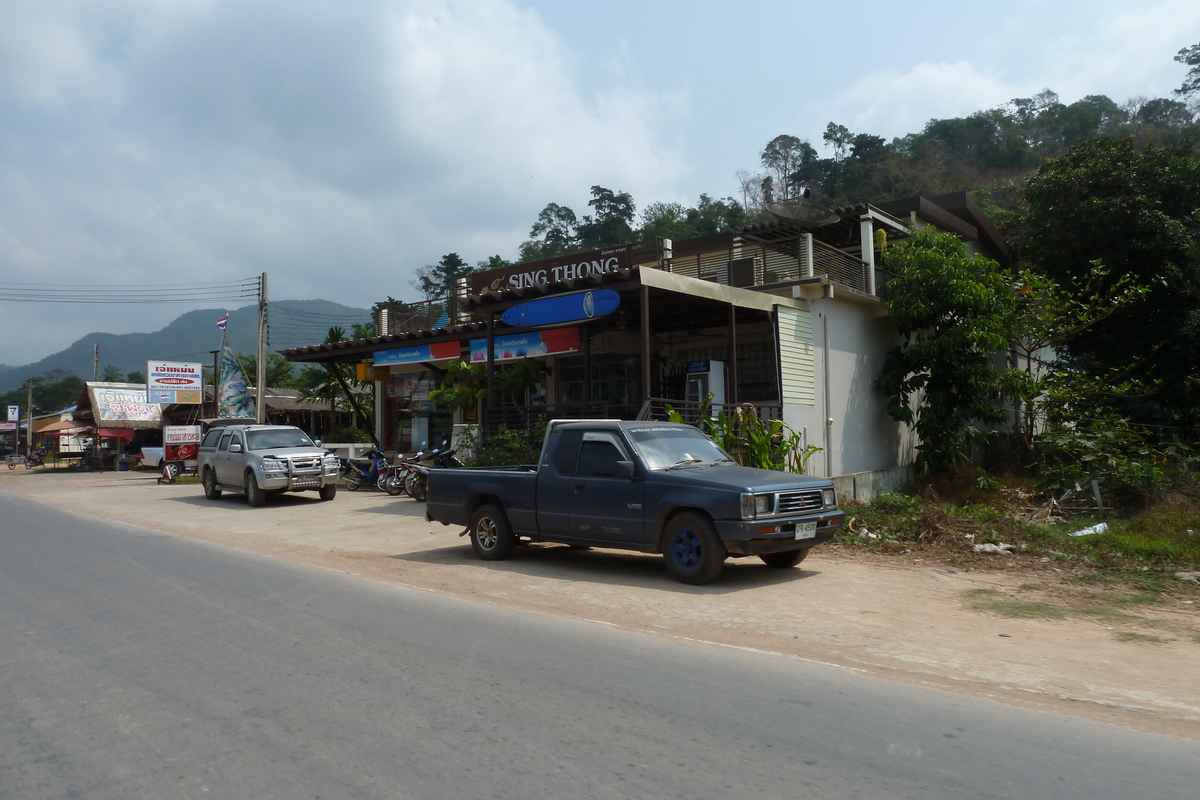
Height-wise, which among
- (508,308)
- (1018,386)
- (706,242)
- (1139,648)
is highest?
(706,242)

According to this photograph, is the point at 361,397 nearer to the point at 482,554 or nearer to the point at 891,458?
the point at 891,458

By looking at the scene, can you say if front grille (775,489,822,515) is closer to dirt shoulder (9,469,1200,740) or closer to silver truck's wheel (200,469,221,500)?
dirt shoulder (9,469,1200,740)

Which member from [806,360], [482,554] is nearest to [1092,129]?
[806,360]

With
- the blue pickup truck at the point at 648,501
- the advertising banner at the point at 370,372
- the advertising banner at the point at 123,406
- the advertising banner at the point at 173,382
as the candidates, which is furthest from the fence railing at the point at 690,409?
the advertising banner at the point at 123,406

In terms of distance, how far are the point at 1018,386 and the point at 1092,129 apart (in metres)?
74.5

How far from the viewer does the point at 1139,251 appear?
19.9m

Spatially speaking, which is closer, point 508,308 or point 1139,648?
point 1139,648

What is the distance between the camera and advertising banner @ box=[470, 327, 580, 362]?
1734cm

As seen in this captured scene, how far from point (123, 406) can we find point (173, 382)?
601cm

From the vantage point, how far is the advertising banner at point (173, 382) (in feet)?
127

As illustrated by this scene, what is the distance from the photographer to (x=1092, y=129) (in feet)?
253

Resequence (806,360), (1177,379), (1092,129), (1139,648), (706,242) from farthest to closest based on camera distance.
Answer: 1. (1092,129)
2. (706,242)
3. (1177,379)
4. (806,360)
5. (1139,648)

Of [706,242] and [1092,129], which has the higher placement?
[1092,129]

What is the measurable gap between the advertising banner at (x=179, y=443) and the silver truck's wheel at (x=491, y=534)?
24358 millimetres
